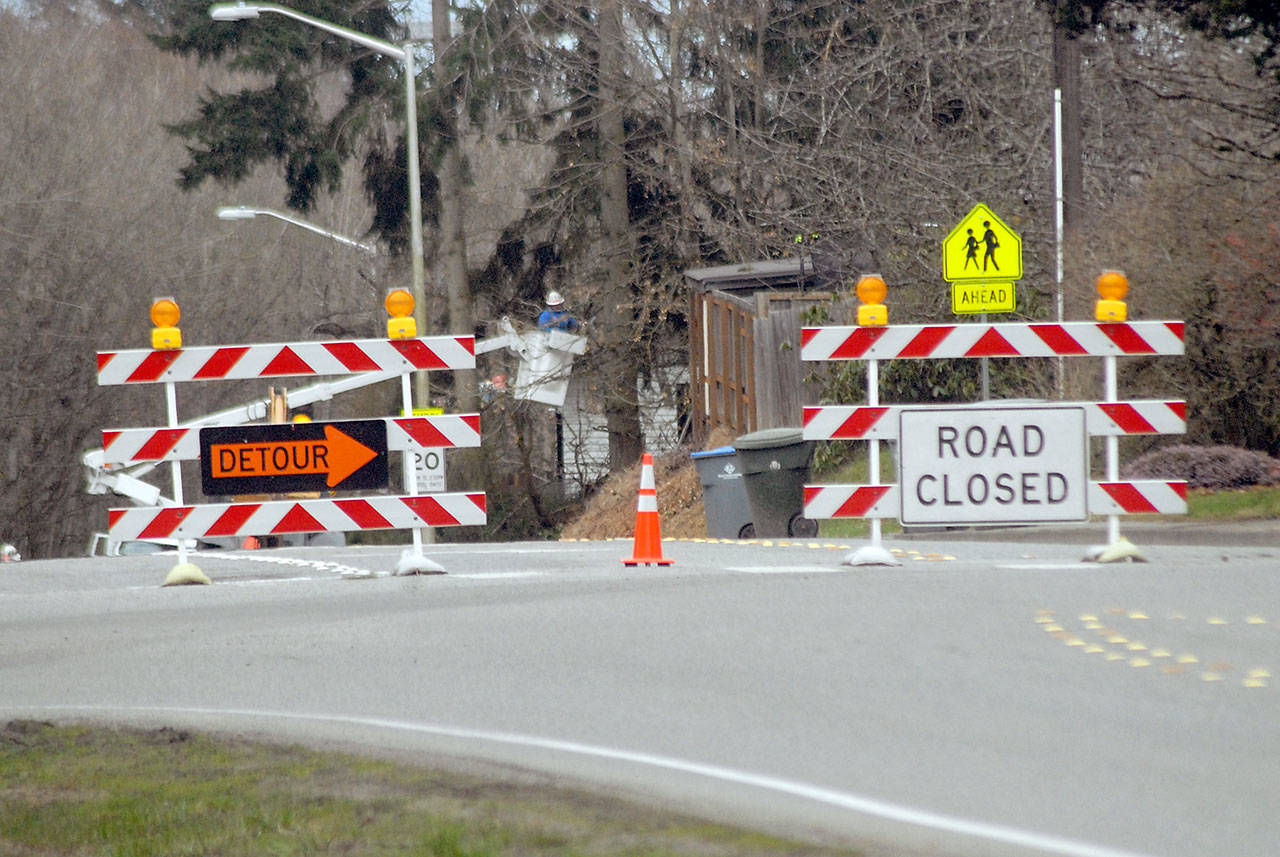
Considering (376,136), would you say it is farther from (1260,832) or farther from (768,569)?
(1260,832)

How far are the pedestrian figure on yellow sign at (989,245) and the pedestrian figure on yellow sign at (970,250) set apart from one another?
0.29 ft

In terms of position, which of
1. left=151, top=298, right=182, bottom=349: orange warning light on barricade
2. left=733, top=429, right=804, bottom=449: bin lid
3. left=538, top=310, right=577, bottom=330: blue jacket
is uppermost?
left=538, top=310, right=577, bottom=330: blue jacket

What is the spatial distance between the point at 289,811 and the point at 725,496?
14485 mm

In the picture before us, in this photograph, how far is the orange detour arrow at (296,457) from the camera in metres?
9.63

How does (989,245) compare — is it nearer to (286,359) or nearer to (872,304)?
(872,304)

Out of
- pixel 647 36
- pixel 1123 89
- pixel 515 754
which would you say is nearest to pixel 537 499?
pixel 647 36

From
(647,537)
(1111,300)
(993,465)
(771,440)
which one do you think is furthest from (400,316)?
(771,440)

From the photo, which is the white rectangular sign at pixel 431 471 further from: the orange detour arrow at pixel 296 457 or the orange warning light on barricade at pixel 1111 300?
the orange warning light on barricade at pixel 1111 300

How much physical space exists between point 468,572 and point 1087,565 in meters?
4.11

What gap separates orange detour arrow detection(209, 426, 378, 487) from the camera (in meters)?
9.63

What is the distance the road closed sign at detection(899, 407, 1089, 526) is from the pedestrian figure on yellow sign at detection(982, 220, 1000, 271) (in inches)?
333

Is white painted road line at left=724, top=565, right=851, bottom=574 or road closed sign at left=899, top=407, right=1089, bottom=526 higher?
road closed sign at left=899, top=407, right=1089, bottom=526

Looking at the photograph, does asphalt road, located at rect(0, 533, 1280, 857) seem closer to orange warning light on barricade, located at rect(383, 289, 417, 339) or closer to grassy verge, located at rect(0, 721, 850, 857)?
grassy verge, located at rect(0, 721, 850, 857)

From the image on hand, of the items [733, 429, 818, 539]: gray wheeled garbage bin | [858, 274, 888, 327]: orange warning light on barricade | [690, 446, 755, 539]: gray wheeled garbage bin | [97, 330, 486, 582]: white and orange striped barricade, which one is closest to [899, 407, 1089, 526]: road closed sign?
[858, 274, 888, 327]: orange warning light on barricade
